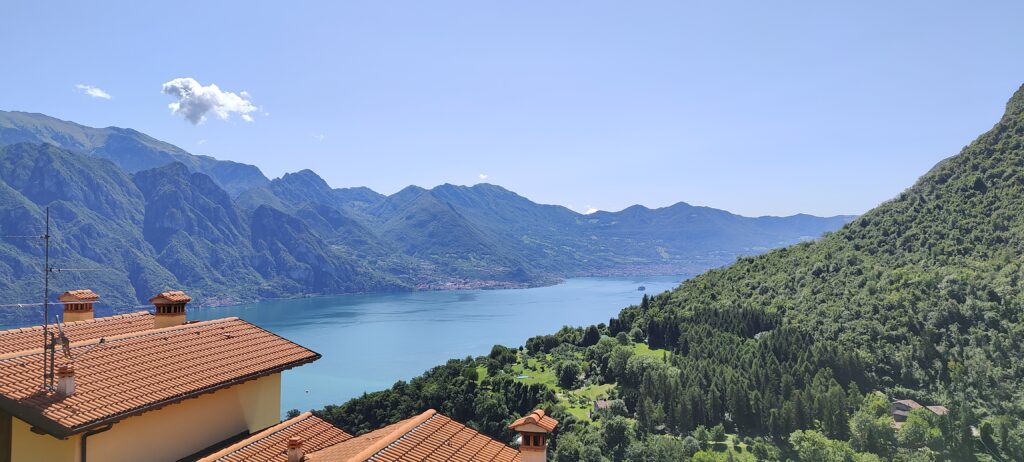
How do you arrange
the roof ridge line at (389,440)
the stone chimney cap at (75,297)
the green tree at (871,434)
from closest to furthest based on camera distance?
the roof ridge line at (389,440) < the stone chimney cap at (75,297) < the green tree at (871,434)

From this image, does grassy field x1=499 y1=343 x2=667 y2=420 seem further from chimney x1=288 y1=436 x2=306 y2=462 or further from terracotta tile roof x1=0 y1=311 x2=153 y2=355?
chimney x1=288 y1=436 x2=306 y2=462

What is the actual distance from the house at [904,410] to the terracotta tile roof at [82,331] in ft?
202

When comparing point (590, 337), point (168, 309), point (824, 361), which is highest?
point (168, 309)

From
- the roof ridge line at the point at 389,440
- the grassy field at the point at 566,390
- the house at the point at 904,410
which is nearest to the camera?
the roof ridge line at the point at 389,440

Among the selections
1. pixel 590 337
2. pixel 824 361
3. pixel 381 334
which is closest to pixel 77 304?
pixel 824 361

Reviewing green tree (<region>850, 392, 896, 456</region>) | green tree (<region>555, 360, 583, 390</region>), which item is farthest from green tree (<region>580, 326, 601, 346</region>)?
green tree (<region>850, 392, 896, 456</region>)

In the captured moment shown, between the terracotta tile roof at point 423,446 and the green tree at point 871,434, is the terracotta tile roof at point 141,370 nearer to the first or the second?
the terracotta tile roof at point 423,446

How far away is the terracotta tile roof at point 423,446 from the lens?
7630 mm

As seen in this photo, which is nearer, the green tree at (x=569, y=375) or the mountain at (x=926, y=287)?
the mountain at (x=926, y=287)

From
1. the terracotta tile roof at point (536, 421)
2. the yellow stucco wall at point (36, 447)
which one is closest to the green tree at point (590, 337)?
the terracotta tile roof at point (536, 421)

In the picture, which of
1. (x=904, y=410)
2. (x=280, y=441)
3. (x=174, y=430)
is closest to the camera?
(x=174, y=430)

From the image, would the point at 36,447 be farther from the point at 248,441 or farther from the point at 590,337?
the point at 590,337

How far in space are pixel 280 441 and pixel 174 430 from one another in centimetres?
144

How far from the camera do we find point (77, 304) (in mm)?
13242
